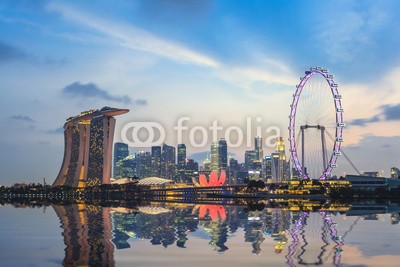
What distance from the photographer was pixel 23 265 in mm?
20812

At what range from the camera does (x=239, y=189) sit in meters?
192

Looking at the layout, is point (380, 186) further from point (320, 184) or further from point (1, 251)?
point (1, 251)

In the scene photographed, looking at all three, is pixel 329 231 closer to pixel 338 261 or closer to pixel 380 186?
pixel 338 261

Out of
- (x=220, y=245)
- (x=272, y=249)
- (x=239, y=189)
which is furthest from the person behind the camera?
(x=239, y=189)

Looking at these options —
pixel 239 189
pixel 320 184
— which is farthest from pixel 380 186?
pixel 239 189

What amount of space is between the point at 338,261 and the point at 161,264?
7196mm

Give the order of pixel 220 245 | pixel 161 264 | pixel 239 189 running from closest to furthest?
1. pixel 161 264
2. pixel 220 245
3. pixel 239 189

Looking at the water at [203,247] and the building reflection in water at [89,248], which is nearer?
the building reflection in water at [89,248]

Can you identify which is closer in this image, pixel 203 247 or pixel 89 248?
pixel 89 248

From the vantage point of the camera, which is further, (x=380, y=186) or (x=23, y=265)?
(x=380, y=186)

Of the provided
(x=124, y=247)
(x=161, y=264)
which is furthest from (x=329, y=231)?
(x=161, y=264)

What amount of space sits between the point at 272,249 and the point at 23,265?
446 inches

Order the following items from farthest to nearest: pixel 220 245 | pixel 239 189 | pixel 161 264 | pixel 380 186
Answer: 1. pixel 239 189
2. pixel 380 186
3. pixel 220 245
4. pixel 161 264

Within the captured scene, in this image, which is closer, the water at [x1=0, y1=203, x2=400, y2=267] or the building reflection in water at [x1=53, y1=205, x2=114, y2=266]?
the building reflection in water at [x1=53, y1=205, x2=114, y2=266]
